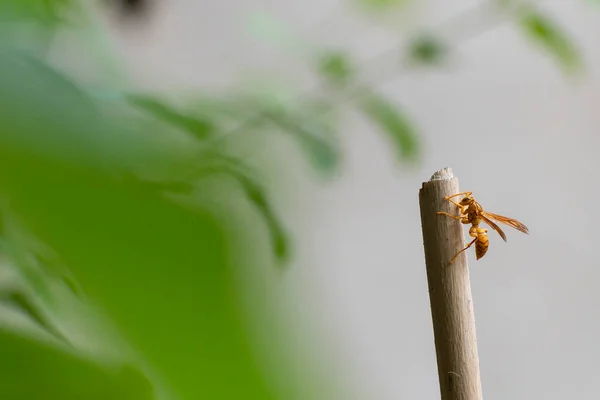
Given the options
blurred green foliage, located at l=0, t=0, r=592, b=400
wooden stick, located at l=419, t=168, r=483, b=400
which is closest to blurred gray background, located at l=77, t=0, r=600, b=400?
wooden stick, located at l=419, t=168, r=483, b=400

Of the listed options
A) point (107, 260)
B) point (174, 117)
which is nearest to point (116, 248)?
point (107, 260)

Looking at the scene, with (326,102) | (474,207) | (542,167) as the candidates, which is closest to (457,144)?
(542,167)

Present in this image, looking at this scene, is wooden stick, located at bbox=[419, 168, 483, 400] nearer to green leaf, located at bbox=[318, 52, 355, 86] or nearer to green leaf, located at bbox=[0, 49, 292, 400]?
green leaf, located at bbox=[0, 49, 292, 400]

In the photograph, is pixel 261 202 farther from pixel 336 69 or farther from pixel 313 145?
pixel 336 69

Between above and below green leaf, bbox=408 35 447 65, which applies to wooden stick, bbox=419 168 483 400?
below

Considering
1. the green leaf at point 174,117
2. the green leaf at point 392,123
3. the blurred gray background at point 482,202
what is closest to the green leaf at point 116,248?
the green leaf at point 174,117

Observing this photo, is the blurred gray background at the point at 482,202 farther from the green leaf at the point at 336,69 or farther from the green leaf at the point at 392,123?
the green leaf at the point at 392,123
